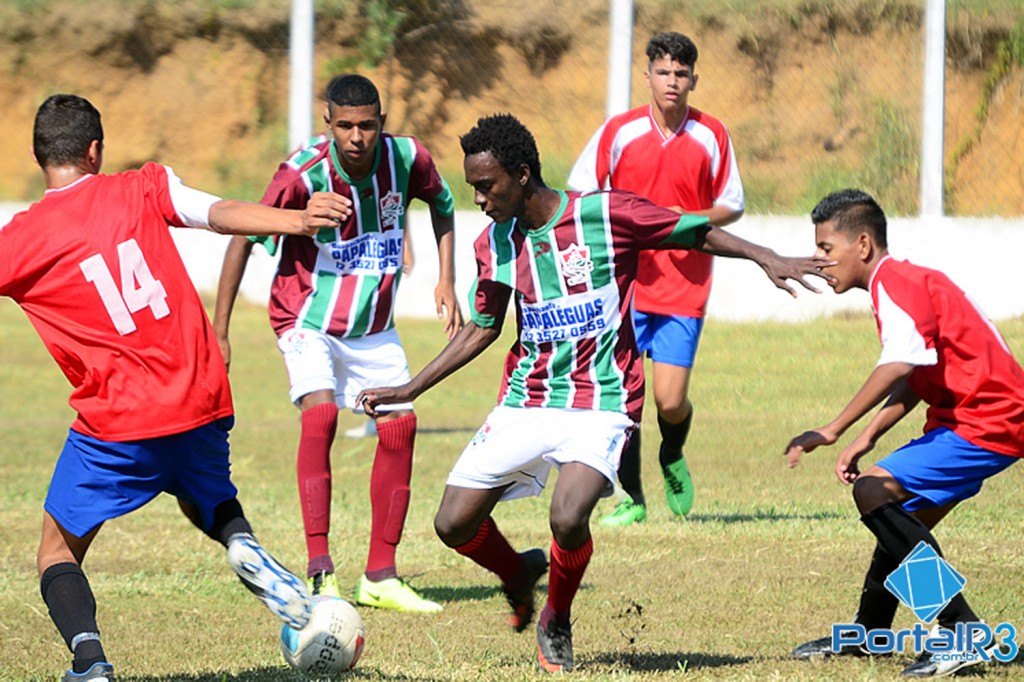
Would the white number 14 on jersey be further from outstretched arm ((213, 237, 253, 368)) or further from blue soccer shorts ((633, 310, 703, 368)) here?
blue soccer shorts ((633, 310, 703, 368))

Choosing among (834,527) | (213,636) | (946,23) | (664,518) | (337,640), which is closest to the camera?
(337,640)

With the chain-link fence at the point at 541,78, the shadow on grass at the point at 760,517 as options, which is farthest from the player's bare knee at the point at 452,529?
the chain-link fence at the point at 541,78

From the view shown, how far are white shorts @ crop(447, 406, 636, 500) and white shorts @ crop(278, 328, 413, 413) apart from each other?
129 centimetres

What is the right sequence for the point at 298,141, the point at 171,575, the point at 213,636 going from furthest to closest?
the point at 298,141
the point at 171,575
the point at 213,636

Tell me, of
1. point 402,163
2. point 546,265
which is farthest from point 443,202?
point 546,265

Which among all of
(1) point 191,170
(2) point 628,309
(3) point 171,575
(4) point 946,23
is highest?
(4) point 946,23

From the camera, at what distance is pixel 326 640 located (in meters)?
4.88

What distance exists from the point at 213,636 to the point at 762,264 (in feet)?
8.46

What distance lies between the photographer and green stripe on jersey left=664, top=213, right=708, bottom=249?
17.9 ft

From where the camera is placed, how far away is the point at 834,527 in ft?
25.2

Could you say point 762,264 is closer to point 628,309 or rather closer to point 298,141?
point 628,309

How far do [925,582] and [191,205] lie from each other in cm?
272

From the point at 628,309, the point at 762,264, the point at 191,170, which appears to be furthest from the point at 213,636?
the point at 191,170

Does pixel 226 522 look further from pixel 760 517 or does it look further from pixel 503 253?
pixel 760 517
